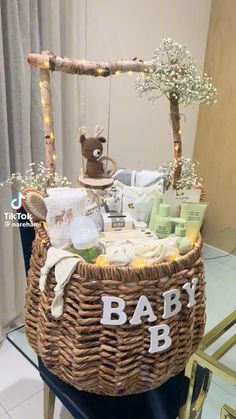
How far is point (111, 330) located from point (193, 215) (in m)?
0.37

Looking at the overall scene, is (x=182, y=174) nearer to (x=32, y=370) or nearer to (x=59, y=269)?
(x=59, y=269)

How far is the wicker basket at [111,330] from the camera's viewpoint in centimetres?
70

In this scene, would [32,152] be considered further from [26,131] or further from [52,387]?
[52,387]

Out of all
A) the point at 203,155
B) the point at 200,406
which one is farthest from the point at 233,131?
the point at 200,406

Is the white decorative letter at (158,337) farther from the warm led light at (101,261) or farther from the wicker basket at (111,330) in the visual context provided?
the warm led light at (101,261)

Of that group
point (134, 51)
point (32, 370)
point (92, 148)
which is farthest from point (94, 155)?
point (134, 51)

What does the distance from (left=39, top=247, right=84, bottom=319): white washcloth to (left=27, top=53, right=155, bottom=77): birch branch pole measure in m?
0.52

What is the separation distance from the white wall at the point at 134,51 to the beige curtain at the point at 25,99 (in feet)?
0.41

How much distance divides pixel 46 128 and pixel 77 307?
1.71 feet

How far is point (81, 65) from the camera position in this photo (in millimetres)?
962

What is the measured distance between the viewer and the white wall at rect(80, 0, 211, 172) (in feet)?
6.19

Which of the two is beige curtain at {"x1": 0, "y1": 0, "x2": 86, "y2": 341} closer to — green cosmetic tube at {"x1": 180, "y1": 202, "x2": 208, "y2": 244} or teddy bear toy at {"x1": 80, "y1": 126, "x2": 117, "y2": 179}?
teddy bear toy at {"x1": 80, "y1": 126, "x2": 117, "y2": 179}

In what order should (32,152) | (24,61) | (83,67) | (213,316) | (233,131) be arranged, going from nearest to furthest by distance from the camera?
1. (83,67)
2. (213,316)
3. (24,61)
4. (32,152)
5. (233,131)

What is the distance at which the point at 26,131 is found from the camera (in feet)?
5.27
